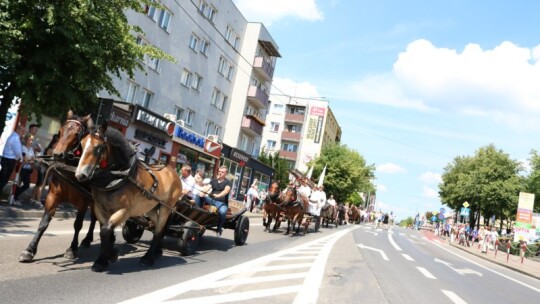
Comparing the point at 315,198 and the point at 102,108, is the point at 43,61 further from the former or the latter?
the point at 315,198

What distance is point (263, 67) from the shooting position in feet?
145

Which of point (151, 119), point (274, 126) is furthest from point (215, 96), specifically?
point (274, 126)

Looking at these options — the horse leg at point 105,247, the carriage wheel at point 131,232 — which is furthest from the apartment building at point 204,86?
the horse leg at point 105,247

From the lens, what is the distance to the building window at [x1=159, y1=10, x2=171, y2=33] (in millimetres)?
28156

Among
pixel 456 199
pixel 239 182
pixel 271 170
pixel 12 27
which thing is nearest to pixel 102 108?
pixel 12 27

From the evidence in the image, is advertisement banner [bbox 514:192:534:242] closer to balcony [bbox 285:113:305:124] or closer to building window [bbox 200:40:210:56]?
building window [bbox 200:40:210:56]

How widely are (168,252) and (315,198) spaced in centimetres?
1292

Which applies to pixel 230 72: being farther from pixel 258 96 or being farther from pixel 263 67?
pixel 263 67

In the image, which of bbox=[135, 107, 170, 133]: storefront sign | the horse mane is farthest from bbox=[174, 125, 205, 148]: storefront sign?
the horse mane

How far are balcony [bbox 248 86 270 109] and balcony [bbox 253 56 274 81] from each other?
71.0 inches

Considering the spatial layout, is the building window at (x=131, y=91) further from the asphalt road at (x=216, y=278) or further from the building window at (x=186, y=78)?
the asphalt road at (x=216, y=278)

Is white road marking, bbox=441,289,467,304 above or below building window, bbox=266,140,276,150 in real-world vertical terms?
below

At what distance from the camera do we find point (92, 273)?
19.9 feet

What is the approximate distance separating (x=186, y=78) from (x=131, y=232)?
24.5m
